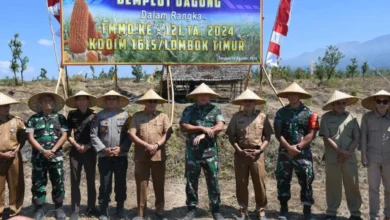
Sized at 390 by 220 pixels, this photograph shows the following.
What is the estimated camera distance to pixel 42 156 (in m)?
5.03

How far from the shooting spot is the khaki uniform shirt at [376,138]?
4.89 m

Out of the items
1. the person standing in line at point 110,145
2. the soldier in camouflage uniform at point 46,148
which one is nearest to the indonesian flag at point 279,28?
the person standing in line at point 110,145

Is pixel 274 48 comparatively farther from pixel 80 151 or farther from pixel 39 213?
pixel 39 213

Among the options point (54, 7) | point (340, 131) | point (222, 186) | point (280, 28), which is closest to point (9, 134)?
point (54, 7)

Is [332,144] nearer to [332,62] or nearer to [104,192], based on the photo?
[104,192]

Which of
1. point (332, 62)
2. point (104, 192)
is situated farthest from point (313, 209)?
point (332, 62)

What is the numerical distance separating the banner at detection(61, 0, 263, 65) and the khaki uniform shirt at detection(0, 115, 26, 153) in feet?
7.49

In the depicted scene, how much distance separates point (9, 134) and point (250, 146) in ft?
10.1

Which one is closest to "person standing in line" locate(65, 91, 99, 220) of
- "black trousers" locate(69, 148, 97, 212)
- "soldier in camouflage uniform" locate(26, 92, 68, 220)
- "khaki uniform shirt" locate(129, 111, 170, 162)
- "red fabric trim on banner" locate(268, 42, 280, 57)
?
"black trousers" locate(69, 148, 97, 212)

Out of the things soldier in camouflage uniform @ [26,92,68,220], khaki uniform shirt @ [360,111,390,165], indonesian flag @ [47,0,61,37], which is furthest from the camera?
indonesian flag @ [47,0,61,37]

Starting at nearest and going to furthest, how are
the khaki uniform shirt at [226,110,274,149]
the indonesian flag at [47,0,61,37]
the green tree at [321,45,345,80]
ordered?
the khaki uniform shirt at [226,110,274,149] → the indonesian flag at [47,0,61,37] → the green tree at [321,45,345,80]

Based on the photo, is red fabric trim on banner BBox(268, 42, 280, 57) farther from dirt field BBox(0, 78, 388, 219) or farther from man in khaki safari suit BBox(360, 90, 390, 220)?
man in khaki safari suit BBox(360, 90, 390, 220)

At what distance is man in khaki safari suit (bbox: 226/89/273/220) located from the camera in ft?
16.8

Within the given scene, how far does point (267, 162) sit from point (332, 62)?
48.4 ft
